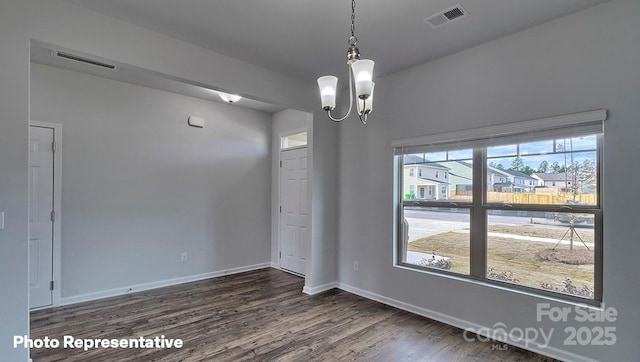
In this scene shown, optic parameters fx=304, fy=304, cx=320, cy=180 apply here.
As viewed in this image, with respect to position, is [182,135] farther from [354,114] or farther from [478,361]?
[478,361]

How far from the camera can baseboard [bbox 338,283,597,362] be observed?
2.43 meters

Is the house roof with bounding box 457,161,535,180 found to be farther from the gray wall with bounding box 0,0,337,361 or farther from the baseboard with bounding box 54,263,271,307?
the baseboard with bounding box 54,263,271,307

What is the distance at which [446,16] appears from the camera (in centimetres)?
248

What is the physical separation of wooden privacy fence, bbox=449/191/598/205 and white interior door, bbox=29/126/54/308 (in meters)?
4.66

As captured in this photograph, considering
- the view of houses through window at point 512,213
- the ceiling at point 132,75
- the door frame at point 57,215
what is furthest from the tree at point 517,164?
the door frame at point 57,215

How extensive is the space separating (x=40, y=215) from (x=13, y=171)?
5.48ft

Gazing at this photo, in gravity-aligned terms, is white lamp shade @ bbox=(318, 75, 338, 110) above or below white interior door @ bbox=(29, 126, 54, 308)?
above

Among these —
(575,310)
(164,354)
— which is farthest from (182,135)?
(575,310)

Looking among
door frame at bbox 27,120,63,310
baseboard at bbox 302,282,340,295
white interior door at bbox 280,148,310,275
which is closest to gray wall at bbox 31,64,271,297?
door frame at bbox 27,120,63,310

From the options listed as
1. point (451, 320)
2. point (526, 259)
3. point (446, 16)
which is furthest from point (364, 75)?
point (451, 320)

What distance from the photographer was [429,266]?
343 centimetres

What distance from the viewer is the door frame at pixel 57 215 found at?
Answer: 349 cm

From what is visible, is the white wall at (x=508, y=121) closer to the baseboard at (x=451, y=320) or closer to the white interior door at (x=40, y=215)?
the baseboard at (x=451, y=320)

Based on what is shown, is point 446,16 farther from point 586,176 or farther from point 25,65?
point 25,65
